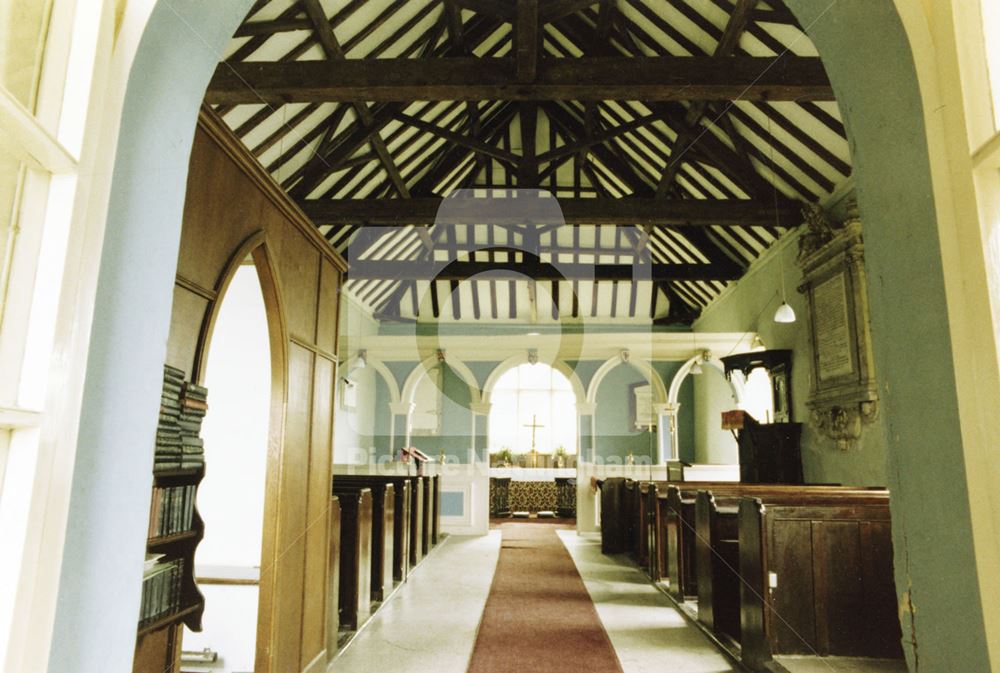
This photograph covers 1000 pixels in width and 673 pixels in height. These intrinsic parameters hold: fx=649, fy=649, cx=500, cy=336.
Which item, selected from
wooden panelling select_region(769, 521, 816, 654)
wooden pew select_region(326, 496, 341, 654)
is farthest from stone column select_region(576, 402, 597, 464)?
wooden pew select_region(326, 496, 341, 654)

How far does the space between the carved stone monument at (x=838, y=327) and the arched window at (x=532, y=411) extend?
25.1 ft

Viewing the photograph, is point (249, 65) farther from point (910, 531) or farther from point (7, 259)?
point (910, 531)

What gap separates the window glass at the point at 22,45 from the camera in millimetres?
856

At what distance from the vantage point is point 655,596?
204 inches

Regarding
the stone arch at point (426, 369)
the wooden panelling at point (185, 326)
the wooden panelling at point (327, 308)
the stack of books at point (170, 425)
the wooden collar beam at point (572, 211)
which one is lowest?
the stack of books at point (170, 425)

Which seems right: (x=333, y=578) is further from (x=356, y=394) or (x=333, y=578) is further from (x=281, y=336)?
(x=356, y=394)

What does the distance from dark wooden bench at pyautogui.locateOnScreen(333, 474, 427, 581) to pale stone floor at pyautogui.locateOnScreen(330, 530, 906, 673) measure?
18 cm

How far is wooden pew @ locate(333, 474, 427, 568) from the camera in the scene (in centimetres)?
576

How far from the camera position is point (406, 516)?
605cm

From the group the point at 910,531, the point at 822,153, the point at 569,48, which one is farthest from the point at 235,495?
the point at 569,48

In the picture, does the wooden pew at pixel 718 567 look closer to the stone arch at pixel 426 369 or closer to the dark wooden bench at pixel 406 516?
the dark wooden bench at pixel 406 516

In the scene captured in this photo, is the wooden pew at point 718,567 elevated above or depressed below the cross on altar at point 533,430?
below

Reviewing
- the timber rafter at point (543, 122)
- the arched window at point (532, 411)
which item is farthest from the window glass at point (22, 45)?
the arched window at point (532, 411)

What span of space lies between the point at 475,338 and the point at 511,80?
570 cm
